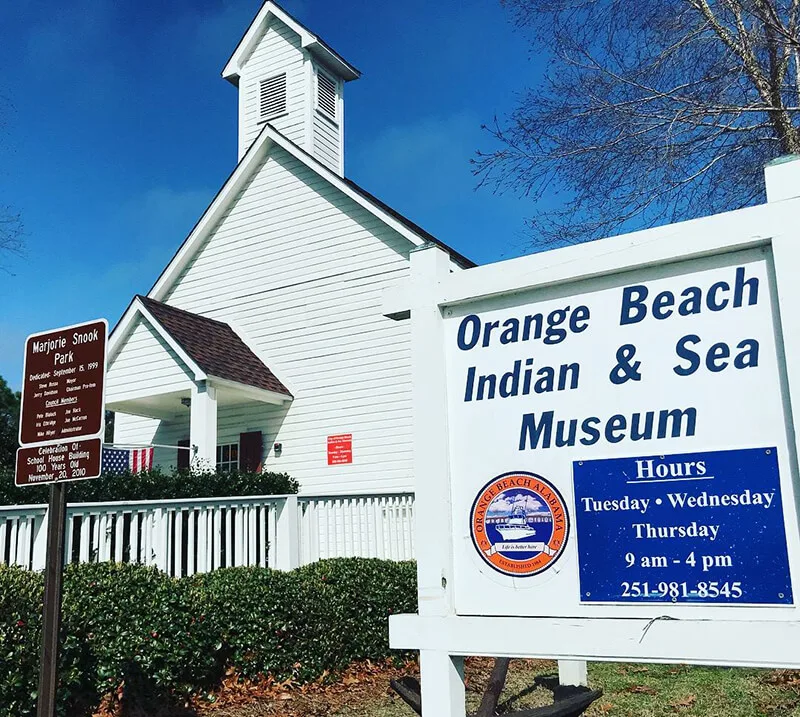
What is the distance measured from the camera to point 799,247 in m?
2.60

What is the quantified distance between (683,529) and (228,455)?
14480 mm

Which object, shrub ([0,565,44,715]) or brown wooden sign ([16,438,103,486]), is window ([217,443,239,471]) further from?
brown wooden sign ([16,438,103,486])

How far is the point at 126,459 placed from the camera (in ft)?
47.7

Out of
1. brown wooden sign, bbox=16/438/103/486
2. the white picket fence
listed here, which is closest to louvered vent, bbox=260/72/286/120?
the white picket fence

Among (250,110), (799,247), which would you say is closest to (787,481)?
(799,247)

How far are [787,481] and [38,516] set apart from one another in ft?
19.5

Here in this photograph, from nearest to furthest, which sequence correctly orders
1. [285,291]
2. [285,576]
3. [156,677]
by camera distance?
[156,677], [285,576], [285,291]

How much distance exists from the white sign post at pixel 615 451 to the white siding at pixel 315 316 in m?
11.2

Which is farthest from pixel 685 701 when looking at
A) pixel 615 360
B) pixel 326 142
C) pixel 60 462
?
pixel 326 142

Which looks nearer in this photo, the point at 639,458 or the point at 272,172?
the point at 639,458

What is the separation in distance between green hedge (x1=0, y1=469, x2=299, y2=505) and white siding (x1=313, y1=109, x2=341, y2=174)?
8008 millimetres

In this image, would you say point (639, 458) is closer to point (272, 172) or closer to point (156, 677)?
point (156, 677)

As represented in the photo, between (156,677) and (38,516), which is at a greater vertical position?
(38,516)

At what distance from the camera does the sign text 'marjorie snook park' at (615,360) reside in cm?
272
